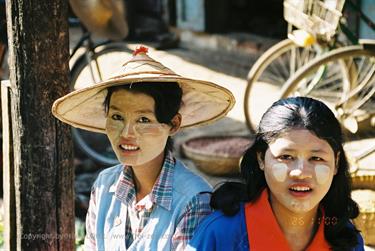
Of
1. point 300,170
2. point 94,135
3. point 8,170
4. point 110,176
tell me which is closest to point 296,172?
point 300,170

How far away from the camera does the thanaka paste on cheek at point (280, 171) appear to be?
6.81ft

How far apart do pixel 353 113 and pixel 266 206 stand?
3.12 metres

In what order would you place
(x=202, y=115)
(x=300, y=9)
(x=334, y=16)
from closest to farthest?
(x=202, y=115) < (x=334, y=16) < (x=300, y=9)

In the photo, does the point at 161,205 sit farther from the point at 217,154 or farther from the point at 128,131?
the point at 217,154

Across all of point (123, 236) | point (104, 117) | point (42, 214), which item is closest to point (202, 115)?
point (104, 117)

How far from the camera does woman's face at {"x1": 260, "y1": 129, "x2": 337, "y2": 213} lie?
6.79ft

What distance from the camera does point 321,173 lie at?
208cm

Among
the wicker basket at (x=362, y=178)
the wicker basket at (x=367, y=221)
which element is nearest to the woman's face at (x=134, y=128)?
the wicker basket at (x=367, y=221)

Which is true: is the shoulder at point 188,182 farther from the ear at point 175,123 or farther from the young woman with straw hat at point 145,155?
the ear at point 175,123

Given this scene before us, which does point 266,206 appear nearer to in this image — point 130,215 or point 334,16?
point 130,215

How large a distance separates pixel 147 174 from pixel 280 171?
51 centimetres

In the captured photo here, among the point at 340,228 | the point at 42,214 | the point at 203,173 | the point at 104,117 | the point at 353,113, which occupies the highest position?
the point at 104,117

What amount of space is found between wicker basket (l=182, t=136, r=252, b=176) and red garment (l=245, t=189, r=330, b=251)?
256 centimetres

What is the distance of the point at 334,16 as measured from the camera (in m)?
4.52
